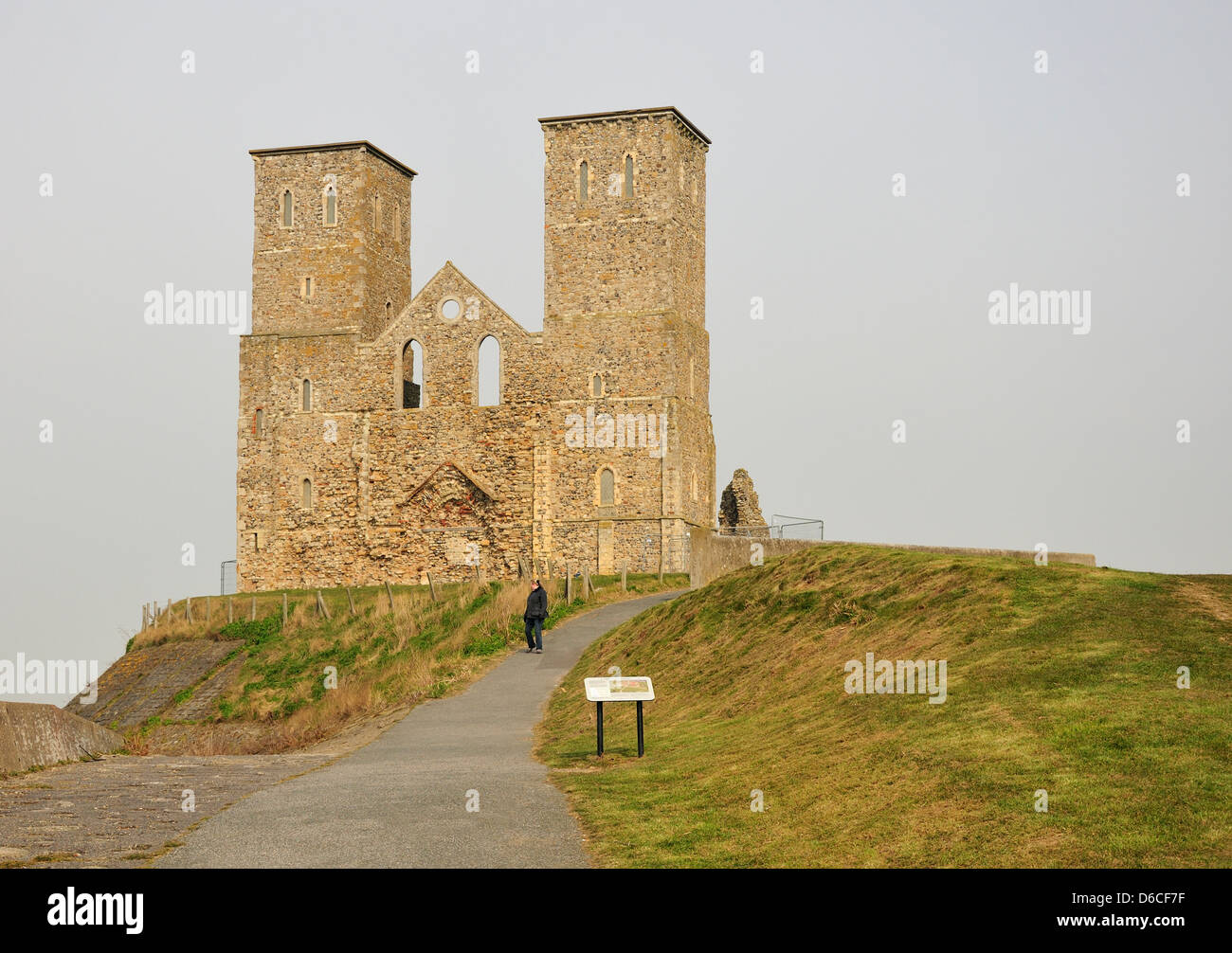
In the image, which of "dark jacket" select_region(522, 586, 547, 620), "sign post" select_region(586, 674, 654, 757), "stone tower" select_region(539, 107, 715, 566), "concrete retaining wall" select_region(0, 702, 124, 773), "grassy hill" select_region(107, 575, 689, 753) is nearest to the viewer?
"concrete retaining wall" select_region(0, 702, 124, 773)

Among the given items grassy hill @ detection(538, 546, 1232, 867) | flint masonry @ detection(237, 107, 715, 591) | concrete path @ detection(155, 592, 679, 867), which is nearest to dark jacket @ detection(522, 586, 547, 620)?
grassy hill @ detection(538, 546, 1232, 867)

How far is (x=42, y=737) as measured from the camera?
60.1 feet

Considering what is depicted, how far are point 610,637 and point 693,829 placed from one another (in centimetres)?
1813

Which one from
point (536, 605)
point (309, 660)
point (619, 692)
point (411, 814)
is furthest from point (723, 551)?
point (411, 814)

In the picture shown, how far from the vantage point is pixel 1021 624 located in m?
18.4

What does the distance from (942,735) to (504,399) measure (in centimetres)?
3856

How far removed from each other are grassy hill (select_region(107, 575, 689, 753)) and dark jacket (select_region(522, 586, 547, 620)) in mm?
1125

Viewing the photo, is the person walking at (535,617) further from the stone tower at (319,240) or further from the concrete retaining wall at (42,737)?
the stone tower at (319,240)

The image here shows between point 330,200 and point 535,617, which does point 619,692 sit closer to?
point 535,617

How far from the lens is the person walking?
32219 mm

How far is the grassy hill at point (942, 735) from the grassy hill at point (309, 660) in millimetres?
6189

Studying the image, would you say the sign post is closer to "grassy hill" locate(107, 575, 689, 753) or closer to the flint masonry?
"grassy hill" locate(107, 575, 689, 753)
